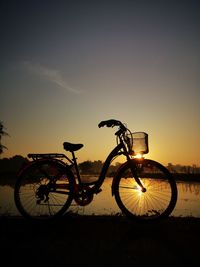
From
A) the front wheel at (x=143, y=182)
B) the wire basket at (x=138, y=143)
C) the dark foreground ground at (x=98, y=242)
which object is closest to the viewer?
the dark foreground ground at (x=98, y=242)

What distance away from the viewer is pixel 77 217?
5238mm

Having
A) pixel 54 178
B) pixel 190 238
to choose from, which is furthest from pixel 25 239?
pixel 190 238

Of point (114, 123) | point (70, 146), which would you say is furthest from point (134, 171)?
point (70, 146)

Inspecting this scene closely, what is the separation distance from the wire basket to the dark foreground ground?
1.35 meters

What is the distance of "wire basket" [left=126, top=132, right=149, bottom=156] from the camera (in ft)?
16.4

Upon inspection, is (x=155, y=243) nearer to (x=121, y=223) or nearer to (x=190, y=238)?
(x=190, y=238)

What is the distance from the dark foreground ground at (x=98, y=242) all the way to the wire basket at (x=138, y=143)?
1.35 meters

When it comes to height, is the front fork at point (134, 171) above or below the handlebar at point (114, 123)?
below

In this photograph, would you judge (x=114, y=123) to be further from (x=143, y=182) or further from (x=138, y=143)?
(x=143, y=182)

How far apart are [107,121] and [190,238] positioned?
8.25 feet

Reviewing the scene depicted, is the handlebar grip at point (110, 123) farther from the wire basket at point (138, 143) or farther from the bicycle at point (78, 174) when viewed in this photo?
the wire basket at point (138, 143)

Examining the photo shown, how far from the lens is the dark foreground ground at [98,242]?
312 cm

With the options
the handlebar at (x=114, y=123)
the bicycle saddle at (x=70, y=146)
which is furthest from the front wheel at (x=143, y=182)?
the bicycle saddle at (x=70, y=146)

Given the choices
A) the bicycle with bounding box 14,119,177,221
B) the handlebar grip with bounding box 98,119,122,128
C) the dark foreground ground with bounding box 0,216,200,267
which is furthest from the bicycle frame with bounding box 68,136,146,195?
the dark foreground ground with bounding box 0,216,200,267
